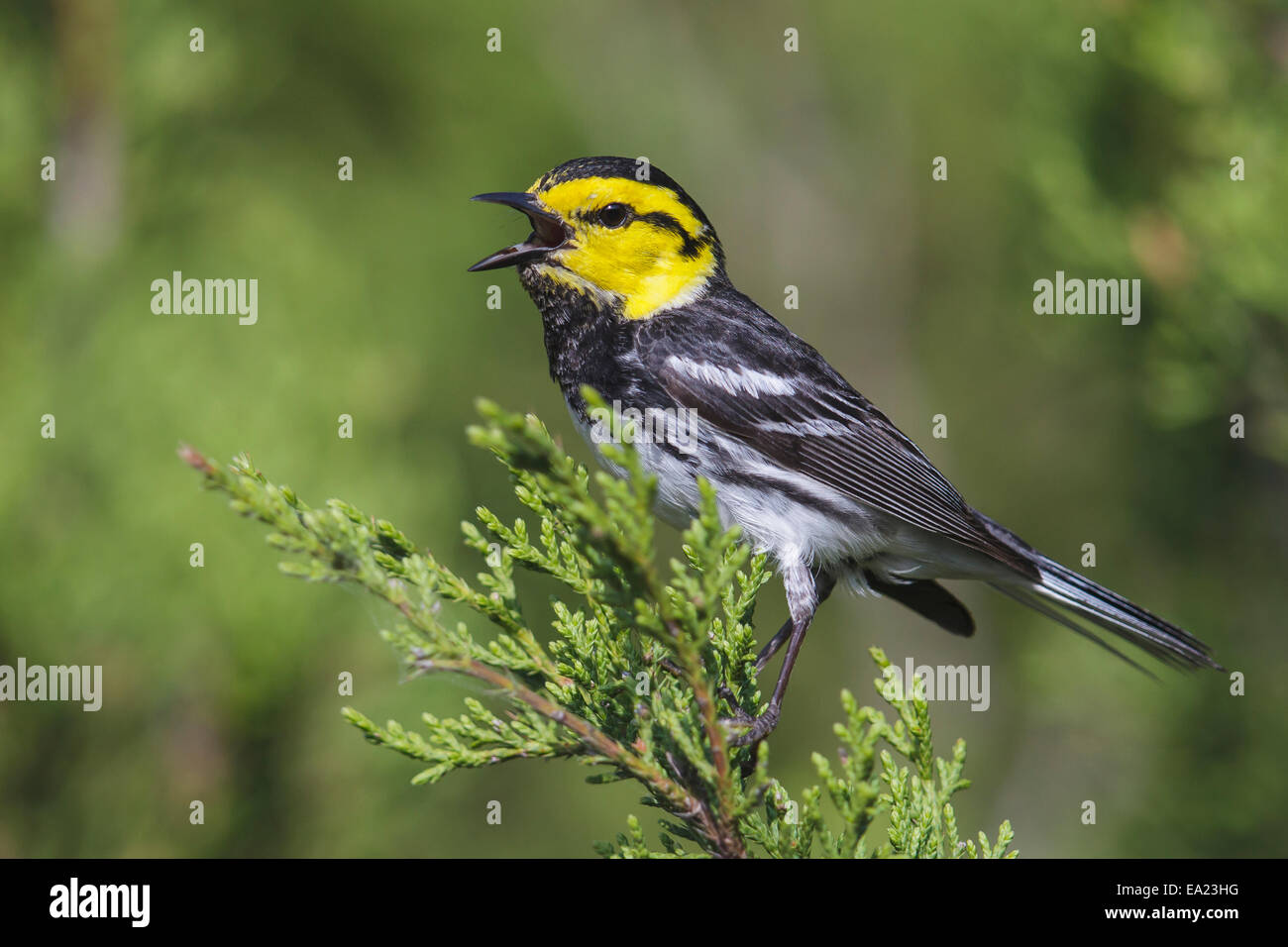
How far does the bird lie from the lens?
296 centimetres

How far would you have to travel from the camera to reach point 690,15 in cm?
572

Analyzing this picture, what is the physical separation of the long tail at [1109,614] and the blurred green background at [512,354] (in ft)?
2.73

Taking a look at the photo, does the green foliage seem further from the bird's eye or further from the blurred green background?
the bird's eye

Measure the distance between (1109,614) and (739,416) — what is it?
1.21m

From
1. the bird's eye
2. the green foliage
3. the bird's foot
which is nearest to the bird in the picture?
the bird's eye

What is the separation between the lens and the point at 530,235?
3.21 metres

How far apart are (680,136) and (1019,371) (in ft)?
7.18

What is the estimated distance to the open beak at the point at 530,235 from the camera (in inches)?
118

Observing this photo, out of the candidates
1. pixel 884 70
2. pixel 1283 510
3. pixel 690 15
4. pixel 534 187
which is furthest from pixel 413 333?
pixel 1283 510

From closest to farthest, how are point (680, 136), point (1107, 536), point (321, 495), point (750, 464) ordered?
point (750, 464)
point (321, 495)
point (1107, 536)
point (680, 136)

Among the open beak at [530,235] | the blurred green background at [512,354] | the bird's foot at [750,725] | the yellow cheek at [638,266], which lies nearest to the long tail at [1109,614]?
the blurred green background at [512,354]

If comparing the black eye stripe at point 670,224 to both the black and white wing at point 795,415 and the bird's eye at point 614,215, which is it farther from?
the black and white wing at point 795,415

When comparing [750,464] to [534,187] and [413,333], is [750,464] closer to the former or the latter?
[534,187]

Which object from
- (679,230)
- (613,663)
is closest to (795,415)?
(679,230)
